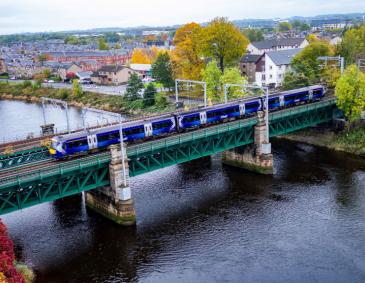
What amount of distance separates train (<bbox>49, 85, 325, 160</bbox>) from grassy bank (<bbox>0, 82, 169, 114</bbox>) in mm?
30994

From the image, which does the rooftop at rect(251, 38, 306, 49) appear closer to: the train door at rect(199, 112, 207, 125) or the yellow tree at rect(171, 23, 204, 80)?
the yellow tree at rect(171, 23, 204, 80)

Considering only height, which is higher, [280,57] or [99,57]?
Result: [99,57]

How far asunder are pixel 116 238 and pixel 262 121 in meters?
25.3

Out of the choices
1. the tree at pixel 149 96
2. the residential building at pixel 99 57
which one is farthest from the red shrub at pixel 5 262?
the residential building at pixel 99 57

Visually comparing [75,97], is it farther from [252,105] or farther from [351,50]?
[252,105]

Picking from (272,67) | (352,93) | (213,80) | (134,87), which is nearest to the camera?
(352,93)

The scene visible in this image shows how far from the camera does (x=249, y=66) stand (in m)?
111

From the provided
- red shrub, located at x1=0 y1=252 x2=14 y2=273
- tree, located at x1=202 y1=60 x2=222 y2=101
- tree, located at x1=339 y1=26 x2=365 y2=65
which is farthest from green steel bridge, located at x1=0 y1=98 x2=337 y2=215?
tree, located at x1=339 y1=26 x2=365 y2=65

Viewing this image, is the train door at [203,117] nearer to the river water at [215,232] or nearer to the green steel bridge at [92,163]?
the green steel bridge at [92,163]

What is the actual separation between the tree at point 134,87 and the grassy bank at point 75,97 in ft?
5.90

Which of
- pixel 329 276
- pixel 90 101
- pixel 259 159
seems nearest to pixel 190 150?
pixel 259 159

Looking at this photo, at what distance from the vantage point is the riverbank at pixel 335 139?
214 feet

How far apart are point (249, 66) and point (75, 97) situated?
48390 millimetres

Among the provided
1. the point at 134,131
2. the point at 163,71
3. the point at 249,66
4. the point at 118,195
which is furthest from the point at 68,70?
the point at 118,195
